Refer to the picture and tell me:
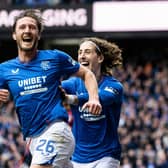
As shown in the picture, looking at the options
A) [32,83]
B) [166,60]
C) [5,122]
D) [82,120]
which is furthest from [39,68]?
[166,60]

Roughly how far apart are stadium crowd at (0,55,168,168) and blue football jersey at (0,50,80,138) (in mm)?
7839

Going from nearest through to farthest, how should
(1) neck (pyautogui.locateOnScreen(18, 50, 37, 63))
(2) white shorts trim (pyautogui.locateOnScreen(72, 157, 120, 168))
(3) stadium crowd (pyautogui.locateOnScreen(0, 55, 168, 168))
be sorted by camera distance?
1. (1) neck (pyautogui.locateOnScreen(18, 50, 37, 63))
2. (2) white shorts trim (pyautogui.locateOnScreen(72, 157, 120, 168))
3. (3) stadium crowd (pyautogui.locateOnScreen(0, 55, 168, 168))

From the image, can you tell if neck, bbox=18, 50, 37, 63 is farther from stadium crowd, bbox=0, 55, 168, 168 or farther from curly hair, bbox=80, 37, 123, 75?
stadium crowd, bbox=0, 55, 168, 168

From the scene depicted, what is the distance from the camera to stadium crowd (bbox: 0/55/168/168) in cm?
1497

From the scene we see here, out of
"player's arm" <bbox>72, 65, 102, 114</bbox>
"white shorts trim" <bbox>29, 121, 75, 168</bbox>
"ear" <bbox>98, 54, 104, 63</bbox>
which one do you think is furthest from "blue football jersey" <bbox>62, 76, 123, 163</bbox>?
"white shorts trim" <bbox>29, 121, 75, 168</bbox>

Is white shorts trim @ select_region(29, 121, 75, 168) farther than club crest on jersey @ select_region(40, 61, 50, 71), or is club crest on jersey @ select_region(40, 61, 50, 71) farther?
club crest on jersey @ select_region(40, 61, 50, 71)

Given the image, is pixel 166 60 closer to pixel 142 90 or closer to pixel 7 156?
pixel 142 90

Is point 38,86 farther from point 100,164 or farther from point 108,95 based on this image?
point 100,164

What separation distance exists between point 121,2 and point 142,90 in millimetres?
2740

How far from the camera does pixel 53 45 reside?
22.7m

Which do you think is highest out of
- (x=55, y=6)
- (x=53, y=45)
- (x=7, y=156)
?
(x=55, y=6)

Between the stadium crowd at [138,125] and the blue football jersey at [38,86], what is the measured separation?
7839mm

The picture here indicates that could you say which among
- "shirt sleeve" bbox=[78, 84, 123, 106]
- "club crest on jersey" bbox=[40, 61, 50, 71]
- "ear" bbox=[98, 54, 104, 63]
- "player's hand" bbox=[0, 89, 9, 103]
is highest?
"club crest on jersey" bbox=[40, 61, 50, 71]

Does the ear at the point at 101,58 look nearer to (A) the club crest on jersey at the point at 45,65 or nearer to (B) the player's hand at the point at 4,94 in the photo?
(A) the club crest on jersey at the point at 45,65
